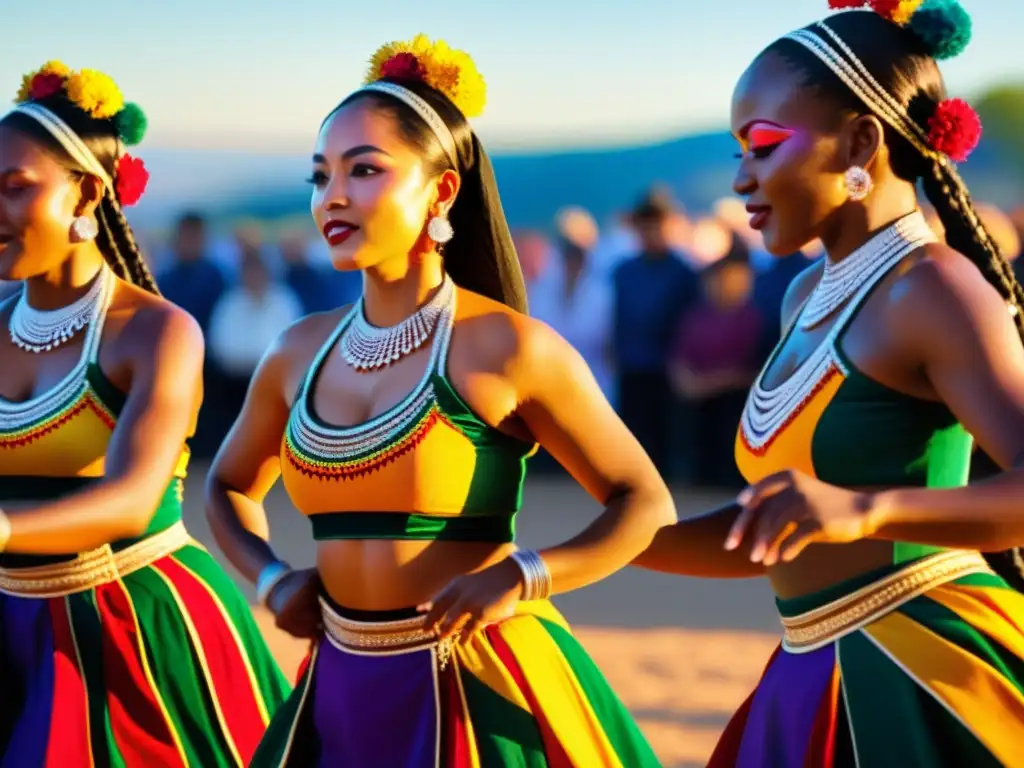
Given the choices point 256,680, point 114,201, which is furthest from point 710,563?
point 114,201

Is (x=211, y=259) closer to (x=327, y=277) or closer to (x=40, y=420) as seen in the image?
(x=327, y=277)

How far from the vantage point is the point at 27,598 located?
12.9 ft

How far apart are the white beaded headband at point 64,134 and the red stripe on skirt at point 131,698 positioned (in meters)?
1.01

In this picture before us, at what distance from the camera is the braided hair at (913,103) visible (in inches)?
117

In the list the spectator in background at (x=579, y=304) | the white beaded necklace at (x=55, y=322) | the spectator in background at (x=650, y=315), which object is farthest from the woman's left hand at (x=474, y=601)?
the spectator in background at (x=579, y=304)

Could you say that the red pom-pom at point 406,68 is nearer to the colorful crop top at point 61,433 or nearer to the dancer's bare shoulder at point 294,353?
the dancer's bare shoulder at point 294,353

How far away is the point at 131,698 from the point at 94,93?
1403 mm

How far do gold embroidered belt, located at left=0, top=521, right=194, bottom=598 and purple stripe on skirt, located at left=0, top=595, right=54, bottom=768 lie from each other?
0.10 feet

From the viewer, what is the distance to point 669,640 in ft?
25.2

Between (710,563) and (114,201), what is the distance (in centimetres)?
186

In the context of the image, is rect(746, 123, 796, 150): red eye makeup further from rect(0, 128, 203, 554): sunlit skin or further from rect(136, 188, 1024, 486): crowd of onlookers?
rect(136, 188, 1024, 486): crowd of onlookers

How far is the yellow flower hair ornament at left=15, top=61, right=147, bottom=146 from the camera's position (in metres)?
4.14

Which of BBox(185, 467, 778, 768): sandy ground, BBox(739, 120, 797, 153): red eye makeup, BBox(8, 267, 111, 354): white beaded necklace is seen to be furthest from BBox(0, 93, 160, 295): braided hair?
BBox(185, 467, 778, 768): sandy ground

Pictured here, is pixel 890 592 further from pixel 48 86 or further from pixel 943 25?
pixel 48 86
